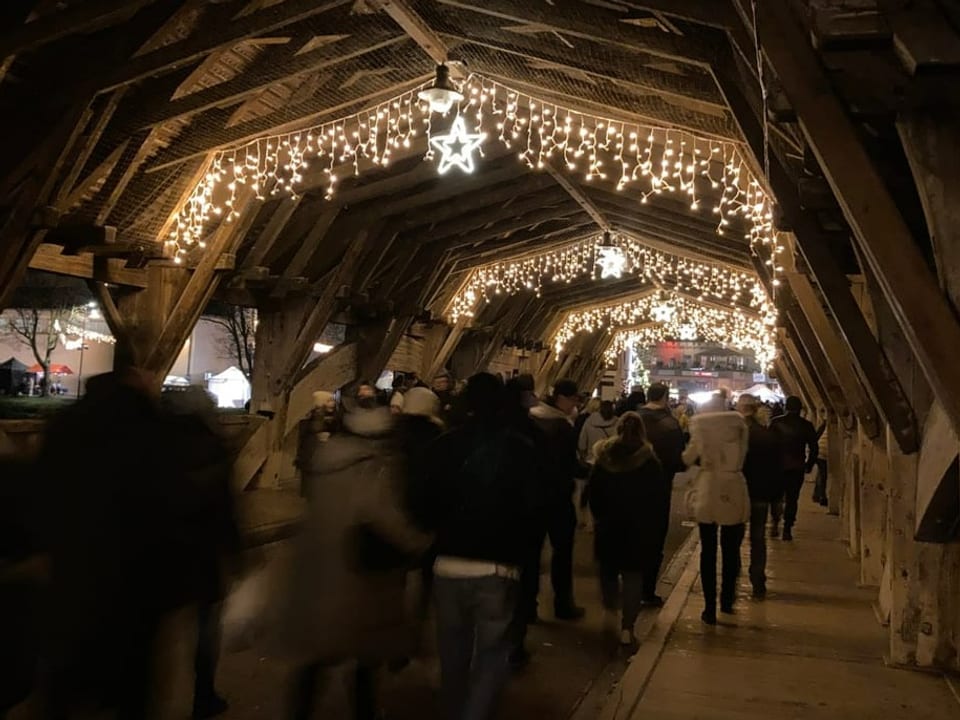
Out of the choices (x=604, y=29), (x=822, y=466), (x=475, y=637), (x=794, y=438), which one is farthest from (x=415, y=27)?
(x=822, y=466)

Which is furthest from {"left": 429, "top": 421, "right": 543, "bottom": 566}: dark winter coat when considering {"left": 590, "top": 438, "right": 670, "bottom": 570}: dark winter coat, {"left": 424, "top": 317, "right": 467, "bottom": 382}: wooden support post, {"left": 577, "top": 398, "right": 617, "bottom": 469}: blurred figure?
{"left": 424, "top": 317, "right": 467, "bottom": 382}: wooden support post

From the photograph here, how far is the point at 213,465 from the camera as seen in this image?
3633 millimetres

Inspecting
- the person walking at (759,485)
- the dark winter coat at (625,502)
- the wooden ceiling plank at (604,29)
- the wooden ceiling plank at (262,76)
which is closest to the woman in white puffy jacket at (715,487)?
the person walking at (759,485)

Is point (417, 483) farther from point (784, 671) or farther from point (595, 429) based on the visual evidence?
point (595, 429)

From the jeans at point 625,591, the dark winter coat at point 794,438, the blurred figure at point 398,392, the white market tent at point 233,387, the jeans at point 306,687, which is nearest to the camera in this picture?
the jeans at point 306,687

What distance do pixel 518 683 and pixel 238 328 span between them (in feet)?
61.4

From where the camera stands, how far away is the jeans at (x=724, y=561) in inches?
252

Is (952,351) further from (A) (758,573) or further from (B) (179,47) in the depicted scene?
(B) (179,47)

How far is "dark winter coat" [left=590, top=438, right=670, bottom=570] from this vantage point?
18.3 feet

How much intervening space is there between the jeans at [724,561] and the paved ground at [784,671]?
0.17 meters

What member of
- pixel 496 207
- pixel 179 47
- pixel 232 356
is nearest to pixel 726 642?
pixel 179 47

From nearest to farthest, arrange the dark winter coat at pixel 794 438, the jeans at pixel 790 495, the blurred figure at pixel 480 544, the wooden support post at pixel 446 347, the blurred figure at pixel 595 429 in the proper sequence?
the blurred figure at pixel 480 544
the blurred figure at pixel 595 429
the dark winter coat at pixel 794 438
the jeans at pixel 790 495
the wooden support post at pixel 446 347

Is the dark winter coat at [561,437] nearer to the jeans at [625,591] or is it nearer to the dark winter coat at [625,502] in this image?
the dark winter coat at [625,502]

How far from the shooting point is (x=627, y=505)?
18.3ft
